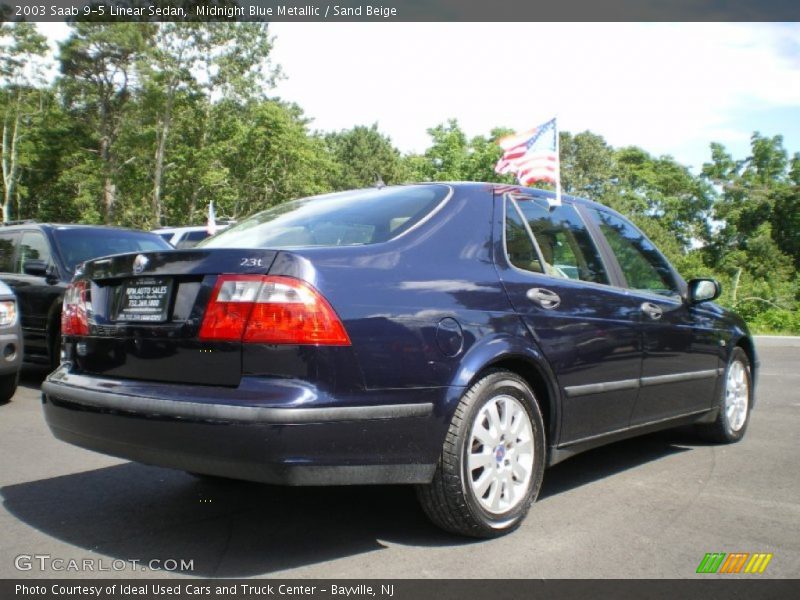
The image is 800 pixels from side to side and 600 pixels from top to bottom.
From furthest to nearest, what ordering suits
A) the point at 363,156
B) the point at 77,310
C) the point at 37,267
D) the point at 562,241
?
the point at 363,156, the point at 37,267, the point at 562,241, the point at 77,310

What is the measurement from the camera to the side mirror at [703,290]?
16.9 feet

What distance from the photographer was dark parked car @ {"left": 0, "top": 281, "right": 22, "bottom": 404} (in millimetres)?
6863

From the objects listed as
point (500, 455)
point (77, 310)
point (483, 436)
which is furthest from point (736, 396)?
point (77, 310)

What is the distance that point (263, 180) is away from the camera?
4341 centimetres

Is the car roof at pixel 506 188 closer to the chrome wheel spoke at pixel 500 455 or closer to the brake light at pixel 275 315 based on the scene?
the chrome wheel spoke at pixel 500 455

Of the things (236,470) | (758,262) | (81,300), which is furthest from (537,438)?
(758,262)

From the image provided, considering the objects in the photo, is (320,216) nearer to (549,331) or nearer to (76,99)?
(549,331)

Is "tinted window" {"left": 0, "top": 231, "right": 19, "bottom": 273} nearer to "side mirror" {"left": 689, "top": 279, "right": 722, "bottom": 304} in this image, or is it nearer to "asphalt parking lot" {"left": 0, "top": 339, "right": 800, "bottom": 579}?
"asphalt parking lot" {"left": 0, "top": 339, "right": 800, "bottom": 579}

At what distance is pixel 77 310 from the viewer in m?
3.65

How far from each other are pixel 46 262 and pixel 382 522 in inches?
237

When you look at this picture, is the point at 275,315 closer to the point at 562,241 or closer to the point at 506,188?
the point at 506,188

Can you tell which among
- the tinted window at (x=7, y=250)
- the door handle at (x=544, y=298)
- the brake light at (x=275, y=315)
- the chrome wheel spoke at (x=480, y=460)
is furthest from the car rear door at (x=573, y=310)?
the tinted window at (x=7, y=250)

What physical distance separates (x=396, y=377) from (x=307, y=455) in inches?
18.5

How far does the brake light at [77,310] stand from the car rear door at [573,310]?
1.92 m
